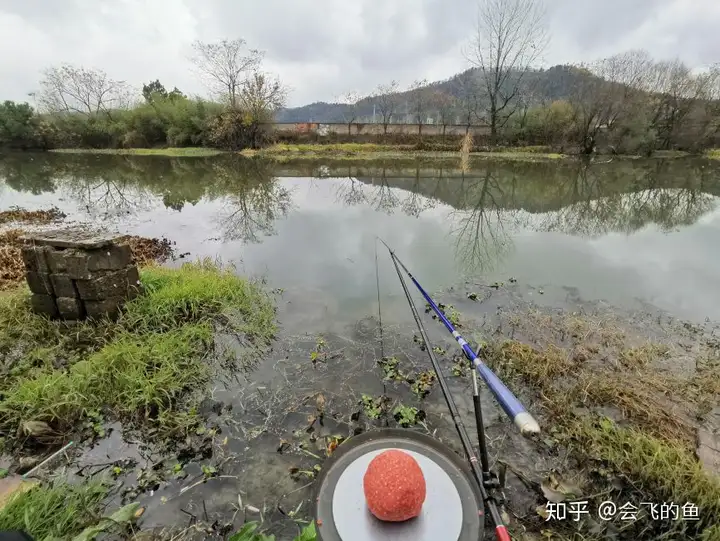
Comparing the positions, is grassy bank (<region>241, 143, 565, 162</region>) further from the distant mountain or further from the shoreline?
the distant mountain

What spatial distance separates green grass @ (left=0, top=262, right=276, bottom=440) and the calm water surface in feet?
4.00

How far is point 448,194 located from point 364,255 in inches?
306

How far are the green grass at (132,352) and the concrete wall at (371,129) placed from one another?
3423 cm

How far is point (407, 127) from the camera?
3738 cm

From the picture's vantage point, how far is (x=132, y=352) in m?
3.63

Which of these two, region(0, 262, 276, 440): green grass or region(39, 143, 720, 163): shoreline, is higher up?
region(39, 143, 720, 163): shoreline

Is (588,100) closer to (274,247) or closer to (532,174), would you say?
(532,174)

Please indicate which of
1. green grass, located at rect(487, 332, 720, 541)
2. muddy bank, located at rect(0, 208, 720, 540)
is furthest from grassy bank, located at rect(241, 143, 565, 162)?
green grass, located at rect(487, 332, 720, 541)

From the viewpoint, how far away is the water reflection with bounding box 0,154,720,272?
948 cm

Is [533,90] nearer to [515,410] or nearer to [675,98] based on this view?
[675,98]

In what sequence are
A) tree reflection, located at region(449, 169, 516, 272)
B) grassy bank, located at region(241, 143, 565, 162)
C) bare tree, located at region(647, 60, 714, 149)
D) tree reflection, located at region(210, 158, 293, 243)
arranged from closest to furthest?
tree reflection, located at region(449, 169, 516, 272) < tree reflection, located at region(210, 158, 293, 243) < grassy bank, located at region(241, 143, 565, 162) < bare tree, located at region(647, 60, 714, 149)

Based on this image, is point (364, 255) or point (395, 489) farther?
point (364, 255)

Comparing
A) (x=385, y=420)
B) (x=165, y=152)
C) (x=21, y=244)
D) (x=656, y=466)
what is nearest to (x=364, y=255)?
(x=385, y=420)

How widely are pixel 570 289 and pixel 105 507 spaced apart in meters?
6.54
